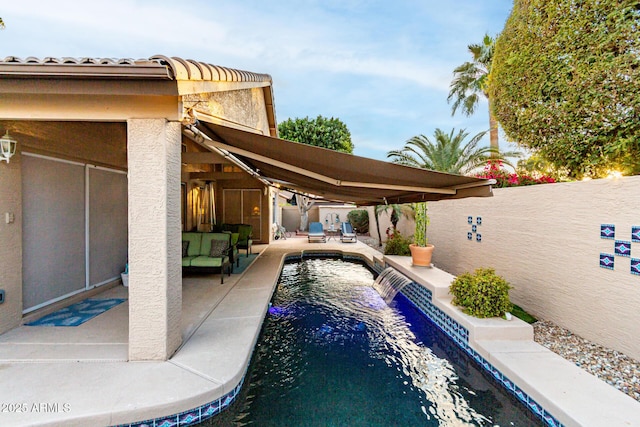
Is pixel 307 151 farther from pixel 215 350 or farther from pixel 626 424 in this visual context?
pixel 626 424

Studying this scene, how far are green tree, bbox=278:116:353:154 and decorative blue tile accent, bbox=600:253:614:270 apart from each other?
2413 centimetres

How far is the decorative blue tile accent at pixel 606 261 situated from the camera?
19.2 ft

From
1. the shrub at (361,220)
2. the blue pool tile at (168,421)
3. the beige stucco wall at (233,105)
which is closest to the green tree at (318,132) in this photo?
the shrub at (361,220)

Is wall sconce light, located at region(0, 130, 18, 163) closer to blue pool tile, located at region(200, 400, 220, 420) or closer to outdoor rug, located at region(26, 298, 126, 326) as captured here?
outdoor rug, located at region(26, 298, 126, 326)

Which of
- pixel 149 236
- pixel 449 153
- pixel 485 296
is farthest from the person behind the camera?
pixel 449 153

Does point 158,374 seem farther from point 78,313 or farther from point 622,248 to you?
point 622,248

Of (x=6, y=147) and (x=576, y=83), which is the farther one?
(x=576, y=83)

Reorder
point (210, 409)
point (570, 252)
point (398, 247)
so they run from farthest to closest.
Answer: point (398, 247) → point (570, 252) → point (210, 409)

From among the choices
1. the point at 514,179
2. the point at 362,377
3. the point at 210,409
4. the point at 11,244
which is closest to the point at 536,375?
the point at 362,377

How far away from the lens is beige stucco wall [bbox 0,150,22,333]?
585 cm

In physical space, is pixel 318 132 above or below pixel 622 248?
above

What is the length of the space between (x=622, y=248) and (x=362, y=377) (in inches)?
202

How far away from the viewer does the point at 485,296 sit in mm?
6652

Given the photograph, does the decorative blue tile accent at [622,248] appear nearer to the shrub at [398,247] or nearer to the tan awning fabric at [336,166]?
the tan awning fabric at [336,166]
